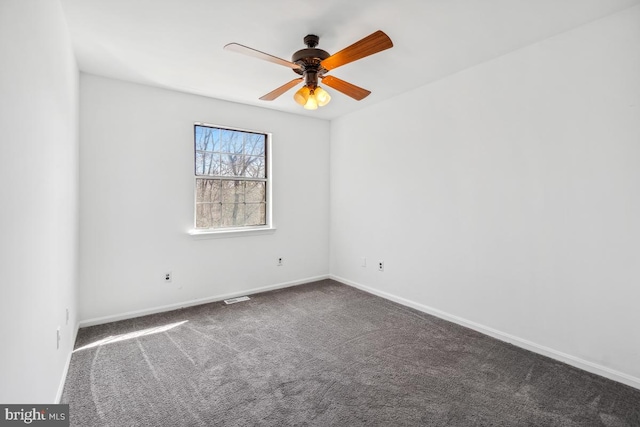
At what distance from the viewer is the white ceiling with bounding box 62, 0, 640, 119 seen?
2010mm

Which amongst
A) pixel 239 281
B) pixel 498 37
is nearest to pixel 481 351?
pixel 498 37

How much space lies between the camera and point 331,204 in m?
4.75

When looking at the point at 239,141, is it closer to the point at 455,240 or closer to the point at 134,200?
the point at 134,200

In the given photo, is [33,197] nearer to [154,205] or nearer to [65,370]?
[65,370]

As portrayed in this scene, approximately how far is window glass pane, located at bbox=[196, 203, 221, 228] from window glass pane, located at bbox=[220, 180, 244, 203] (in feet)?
0.48

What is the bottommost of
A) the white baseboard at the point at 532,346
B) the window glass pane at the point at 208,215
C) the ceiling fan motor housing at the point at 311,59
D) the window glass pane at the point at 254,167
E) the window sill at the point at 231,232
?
the white baseboard at the point at 532,346

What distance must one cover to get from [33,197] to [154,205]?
1.98 m

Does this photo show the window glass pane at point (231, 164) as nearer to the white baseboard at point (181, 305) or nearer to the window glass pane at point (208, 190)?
the window glass pane at point (208, 190)

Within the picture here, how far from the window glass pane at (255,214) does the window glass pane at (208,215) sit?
15.4 inches

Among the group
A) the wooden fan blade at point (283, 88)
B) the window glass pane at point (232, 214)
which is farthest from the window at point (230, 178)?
the wooden fan blade at point (283, 88)

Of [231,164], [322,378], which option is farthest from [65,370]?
[231,164]

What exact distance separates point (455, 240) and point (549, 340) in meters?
1.09

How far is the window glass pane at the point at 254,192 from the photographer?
4.08 meters

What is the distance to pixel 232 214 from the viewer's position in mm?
3971
